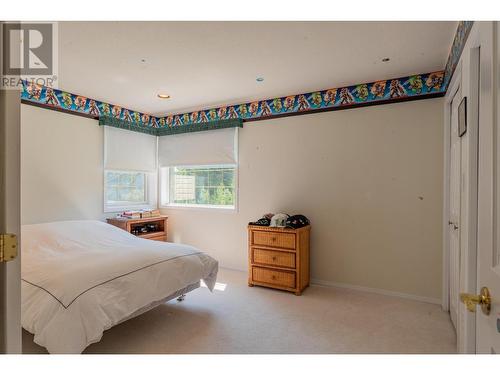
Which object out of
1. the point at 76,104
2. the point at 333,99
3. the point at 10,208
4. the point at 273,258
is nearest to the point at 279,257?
the point at 273,258

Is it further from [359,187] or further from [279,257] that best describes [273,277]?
[359,187]

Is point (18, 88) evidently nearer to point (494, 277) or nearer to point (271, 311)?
point (494, 277)

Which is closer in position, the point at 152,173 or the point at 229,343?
the point at 229,343

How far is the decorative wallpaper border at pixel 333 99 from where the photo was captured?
2.99 metres

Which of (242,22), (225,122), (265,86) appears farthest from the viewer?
(225,122)

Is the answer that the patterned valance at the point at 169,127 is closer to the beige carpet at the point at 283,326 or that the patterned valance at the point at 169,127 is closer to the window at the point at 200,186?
the window at the point at 200,186

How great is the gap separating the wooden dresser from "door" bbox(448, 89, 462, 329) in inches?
56.8

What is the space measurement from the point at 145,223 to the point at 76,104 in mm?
1962

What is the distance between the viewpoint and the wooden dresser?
127 inches

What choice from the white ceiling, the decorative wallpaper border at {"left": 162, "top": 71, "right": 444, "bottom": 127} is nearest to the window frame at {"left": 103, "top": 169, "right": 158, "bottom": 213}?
the decorative wallpaper border at {"left": 162, "top": 71, "right": 444, "bottom": 127}

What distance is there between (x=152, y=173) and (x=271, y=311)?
125 inches
